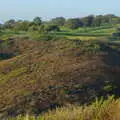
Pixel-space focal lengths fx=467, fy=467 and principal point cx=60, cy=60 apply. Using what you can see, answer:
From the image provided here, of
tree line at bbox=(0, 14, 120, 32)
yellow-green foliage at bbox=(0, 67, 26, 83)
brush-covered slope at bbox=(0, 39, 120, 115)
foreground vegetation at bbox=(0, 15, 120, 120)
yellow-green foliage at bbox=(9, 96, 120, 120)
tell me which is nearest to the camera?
yellow-green foliage at bbox=(9, 96, 120, 120)

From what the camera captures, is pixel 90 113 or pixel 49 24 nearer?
pixel 90 113

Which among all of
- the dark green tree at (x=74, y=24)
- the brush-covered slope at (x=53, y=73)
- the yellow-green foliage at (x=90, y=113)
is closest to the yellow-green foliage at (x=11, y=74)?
the brush-covered slope at (x=53, y=73)

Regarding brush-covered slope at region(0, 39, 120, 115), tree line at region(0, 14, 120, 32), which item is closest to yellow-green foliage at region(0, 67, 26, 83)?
brush-covered slope at region(0, 39, 120, 115)

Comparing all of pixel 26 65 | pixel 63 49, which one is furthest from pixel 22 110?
pixel 63 49

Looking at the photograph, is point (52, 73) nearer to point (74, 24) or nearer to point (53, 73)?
point (53, 73)

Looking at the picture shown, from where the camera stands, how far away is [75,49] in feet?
86.4

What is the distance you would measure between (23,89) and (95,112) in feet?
47.0

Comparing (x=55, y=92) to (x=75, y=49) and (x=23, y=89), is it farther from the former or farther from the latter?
(x=75, y=49)

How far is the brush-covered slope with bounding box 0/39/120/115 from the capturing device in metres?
19.2

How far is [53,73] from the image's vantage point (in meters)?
22.4

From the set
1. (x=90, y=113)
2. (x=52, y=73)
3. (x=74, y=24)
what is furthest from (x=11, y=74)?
(x=74, y=24)

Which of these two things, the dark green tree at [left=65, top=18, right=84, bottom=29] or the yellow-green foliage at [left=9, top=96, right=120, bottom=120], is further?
the dark green tree at [left=65, top=18, right=84, bottom=29]

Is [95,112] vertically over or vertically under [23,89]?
over

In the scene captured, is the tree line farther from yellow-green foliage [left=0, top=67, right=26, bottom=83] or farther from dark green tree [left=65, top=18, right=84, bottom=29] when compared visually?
yellow-green foliage [left=0, top=67, right=26, bottom=83]
